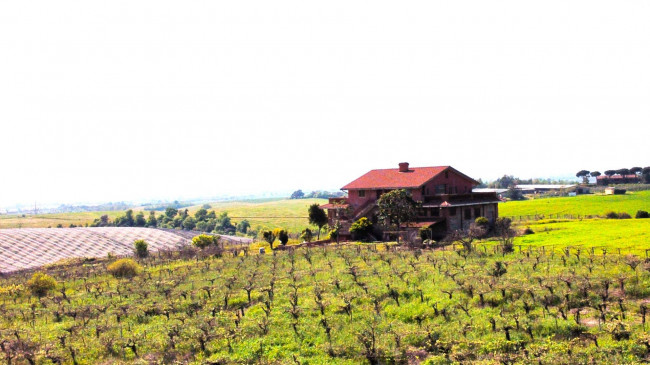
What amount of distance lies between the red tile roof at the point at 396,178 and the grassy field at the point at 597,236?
13.5 metres

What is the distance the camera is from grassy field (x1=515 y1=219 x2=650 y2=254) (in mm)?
38781

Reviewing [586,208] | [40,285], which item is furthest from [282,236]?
[586,208]

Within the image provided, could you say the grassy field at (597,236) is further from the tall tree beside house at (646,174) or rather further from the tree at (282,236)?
the tall tree beside house at (646,174)

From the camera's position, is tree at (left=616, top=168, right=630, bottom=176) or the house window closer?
the house window

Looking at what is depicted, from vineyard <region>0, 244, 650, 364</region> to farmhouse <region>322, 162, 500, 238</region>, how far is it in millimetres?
21474

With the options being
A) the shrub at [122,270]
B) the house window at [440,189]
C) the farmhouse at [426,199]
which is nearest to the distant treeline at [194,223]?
the farmhouse at [426,199]

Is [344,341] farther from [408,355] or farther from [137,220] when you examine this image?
[137,220]

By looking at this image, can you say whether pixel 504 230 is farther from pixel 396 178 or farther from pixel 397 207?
pixel 396 178

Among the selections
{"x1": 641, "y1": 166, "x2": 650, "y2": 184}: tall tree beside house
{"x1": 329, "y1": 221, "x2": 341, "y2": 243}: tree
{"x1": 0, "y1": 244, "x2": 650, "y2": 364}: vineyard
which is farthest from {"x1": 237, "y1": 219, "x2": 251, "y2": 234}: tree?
{"x1": 641, "y1": 166, "x2": 650, "y2": 184}: tall tree beside house

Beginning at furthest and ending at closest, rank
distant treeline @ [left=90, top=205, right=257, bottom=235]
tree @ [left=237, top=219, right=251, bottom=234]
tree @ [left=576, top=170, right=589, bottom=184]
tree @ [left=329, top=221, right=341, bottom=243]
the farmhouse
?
tree @ [left=576, top=170, right=589, bottom=184]
tree @ [left=237, top=219, right=251, bottom=234]
distant treeline @ [left=90, top=205, right=257, bottom=235]
tree @ [left=329, top=221, right=341, bottom=243]
the farmhouse

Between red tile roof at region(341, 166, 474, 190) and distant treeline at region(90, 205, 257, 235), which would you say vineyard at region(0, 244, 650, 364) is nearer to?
red tile roof at region(341, 166, 474, 190)

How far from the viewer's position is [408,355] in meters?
19.7

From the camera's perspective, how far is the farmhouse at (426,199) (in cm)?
5809

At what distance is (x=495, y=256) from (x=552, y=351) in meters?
19.7
